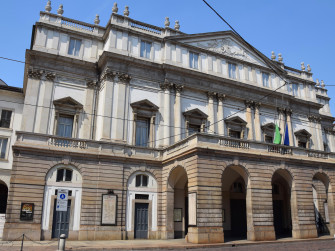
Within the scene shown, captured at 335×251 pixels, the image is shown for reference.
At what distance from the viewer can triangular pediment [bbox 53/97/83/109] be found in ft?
89.2

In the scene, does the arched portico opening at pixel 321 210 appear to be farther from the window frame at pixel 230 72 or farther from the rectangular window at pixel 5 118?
the rectangular window at pixel 5 118

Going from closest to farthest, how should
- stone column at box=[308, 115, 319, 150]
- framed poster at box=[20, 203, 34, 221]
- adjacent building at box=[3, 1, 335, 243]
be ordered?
1. framed poster at box=[20, 203, 34, 221]
2. adjacent building at box=[3, 1, 335, 243]
3. stone column at box=[308, 115, 319, 150]

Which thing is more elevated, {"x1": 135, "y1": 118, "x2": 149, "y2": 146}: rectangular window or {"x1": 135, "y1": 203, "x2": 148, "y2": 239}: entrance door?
{"x1": 135, "y1": 118, "x2": 149, "y2": 146}: rectangular window

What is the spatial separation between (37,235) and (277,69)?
2978 cm

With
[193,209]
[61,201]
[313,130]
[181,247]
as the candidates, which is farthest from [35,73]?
[313,130]

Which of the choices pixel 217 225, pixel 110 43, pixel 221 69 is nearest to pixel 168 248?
pixel 217 225

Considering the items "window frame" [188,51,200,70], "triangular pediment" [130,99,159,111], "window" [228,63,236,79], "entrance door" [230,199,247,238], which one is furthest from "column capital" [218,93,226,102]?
"entrance door" [230,199,247,238]

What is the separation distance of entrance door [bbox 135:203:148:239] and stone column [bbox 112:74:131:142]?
219 inches

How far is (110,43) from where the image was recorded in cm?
2870

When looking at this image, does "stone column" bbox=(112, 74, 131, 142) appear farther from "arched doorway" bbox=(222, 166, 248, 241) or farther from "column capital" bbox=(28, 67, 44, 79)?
"arched doorway" bbox=(222, 166, 248, 241)

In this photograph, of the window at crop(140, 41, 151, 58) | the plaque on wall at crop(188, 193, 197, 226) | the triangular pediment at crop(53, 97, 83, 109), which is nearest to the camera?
the plaque on wall at crop(188, 193, 197, 226)

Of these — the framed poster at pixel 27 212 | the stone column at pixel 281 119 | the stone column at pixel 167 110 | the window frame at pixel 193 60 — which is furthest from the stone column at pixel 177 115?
the framed poster at pixel 27 212

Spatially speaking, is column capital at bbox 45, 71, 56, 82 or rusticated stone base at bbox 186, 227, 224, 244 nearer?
rusticated stone base at bbox 186, 227, 224, 244

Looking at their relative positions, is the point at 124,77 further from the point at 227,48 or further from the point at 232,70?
the point at 227,48
